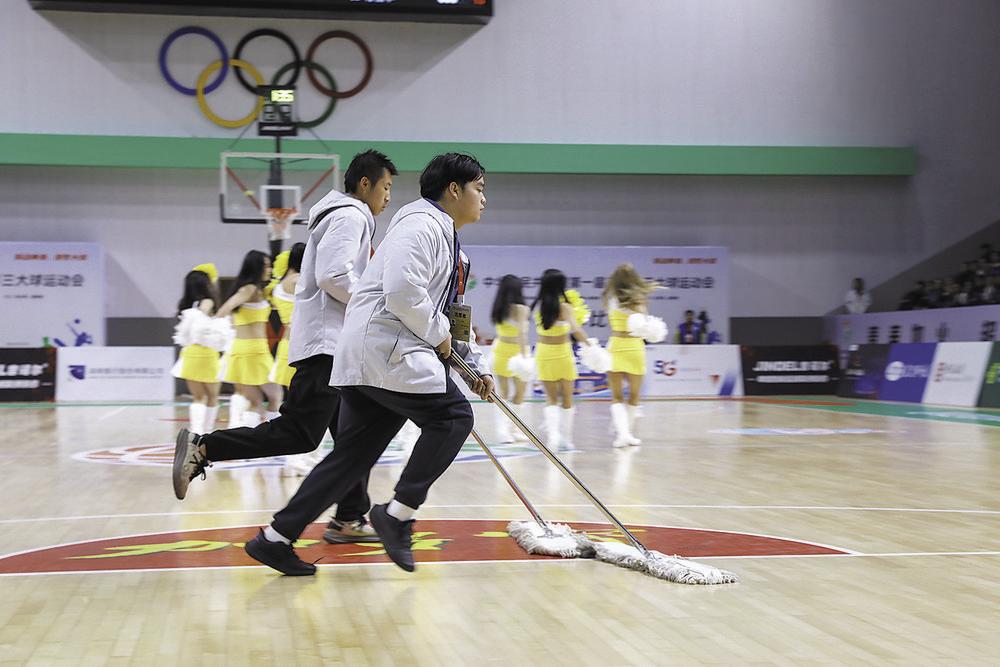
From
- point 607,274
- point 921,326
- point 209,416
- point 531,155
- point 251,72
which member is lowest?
point 209,416

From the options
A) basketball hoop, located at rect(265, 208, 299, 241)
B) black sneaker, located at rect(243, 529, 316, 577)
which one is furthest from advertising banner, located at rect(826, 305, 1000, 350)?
black sneaker, located at rect(243, 529, 316, 577)

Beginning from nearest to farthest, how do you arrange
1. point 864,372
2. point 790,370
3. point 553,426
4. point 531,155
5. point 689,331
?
point 553,426, point 864,372, point 790,370, point 689,331, point 531,155

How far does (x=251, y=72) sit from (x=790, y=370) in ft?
38.2

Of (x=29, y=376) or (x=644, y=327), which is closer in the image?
(x=644, y=327)

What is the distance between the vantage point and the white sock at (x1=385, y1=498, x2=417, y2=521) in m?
4.12

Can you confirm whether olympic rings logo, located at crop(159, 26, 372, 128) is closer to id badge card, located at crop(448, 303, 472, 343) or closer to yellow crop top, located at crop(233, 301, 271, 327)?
yellow crop top, located at crop(233, 301, 271, 327)

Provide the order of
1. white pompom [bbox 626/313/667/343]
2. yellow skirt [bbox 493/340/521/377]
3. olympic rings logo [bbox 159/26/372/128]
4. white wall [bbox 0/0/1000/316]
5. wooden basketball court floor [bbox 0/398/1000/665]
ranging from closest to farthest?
wooden basketball court floor [bbox 0/398/1000/665] → white pompom [bbox 626/313/667/343] → yellow skirt [bbox 493/340/521/377] → white wall [bbox 0/0/1000/316] → olympic rings logo [bbox 159/26/372/128]

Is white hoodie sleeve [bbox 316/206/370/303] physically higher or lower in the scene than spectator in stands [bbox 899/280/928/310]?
lower

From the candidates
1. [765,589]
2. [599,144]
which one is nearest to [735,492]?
[765,589]

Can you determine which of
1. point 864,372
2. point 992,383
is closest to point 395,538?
point 992,383

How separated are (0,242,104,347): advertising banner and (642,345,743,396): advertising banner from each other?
10017mm

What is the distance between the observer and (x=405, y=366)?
3967 mm

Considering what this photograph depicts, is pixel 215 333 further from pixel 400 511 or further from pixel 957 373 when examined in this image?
pixel 957 373

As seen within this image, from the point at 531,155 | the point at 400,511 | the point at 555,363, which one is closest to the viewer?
the point at 400,511
